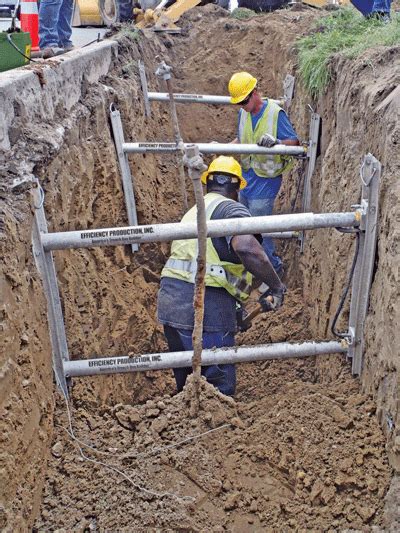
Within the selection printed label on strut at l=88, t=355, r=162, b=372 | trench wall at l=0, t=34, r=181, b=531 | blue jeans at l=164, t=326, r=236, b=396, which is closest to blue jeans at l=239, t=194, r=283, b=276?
trench wall at l=0, t=34, r=181, b=531

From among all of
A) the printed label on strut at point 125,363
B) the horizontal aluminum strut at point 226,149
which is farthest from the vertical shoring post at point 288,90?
the printed label on strut at point 125,363

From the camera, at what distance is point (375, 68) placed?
14.4 ft

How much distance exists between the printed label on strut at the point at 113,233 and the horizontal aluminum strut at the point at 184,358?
2.19 feet

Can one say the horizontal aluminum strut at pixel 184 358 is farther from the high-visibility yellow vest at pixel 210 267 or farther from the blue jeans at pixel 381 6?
the blue jeans at pixel 381 6

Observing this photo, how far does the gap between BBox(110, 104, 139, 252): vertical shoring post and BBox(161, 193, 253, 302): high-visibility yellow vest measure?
123 cm

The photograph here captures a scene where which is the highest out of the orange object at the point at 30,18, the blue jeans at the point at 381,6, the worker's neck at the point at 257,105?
the blue jeans at the point at 381,6

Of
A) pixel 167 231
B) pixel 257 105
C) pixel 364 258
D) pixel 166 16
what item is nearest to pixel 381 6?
pixel 257 105

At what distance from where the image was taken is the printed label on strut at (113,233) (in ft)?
10.1

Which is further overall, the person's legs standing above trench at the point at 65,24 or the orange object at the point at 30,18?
the person's legs standing above trench at the point at 65,24

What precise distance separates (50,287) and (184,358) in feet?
2.58

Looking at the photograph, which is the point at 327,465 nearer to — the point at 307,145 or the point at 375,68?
the point at 375,68

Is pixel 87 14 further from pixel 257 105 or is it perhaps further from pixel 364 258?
pixel 364 258

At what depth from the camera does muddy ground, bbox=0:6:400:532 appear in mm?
2678

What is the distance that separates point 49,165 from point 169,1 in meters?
8.33
